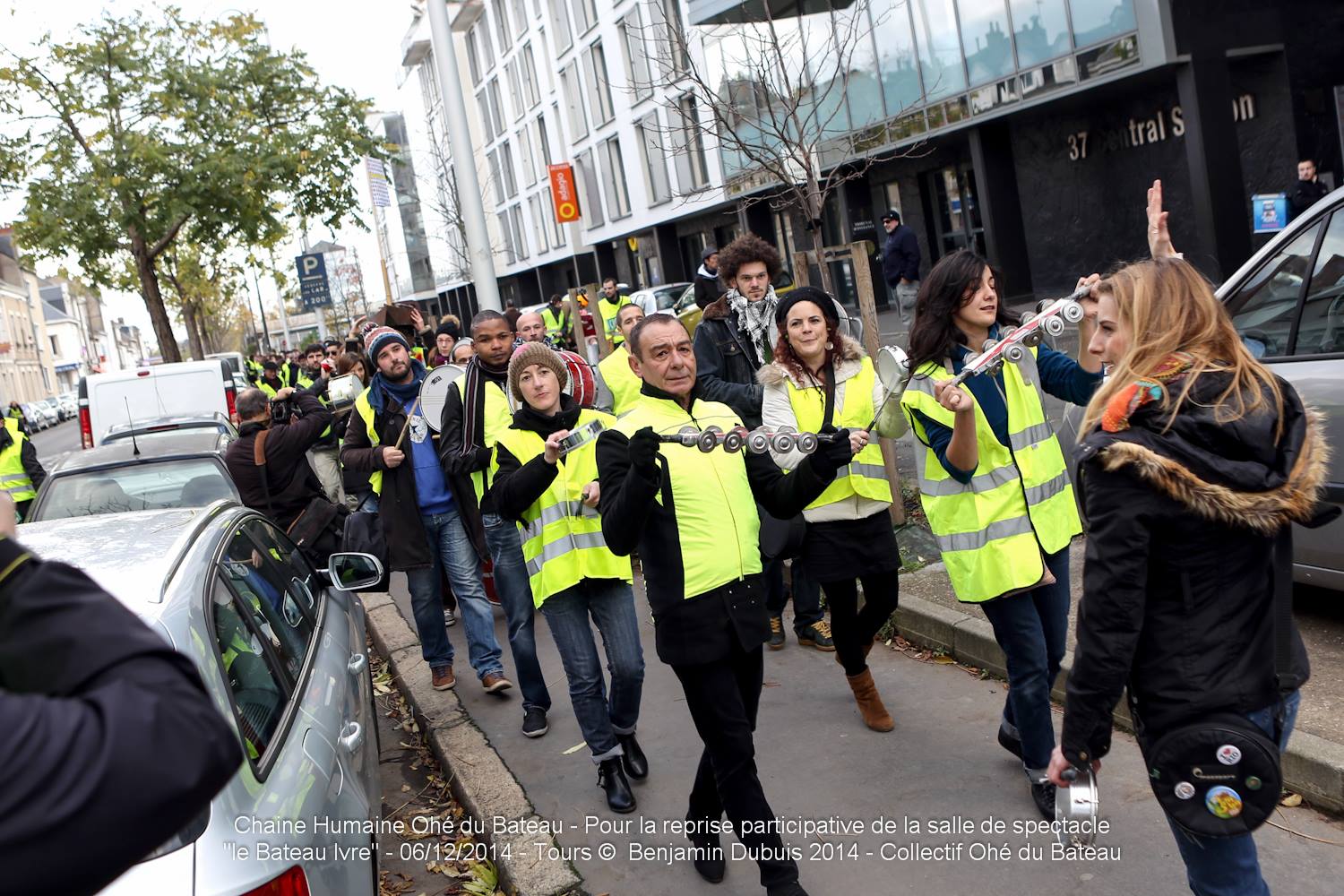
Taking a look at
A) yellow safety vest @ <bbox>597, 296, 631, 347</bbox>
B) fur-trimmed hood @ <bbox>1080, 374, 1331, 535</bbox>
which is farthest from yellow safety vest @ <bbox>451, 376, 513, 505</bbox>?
yellow safety vest @ <bbox>597, 296, 631, 347</bbox>

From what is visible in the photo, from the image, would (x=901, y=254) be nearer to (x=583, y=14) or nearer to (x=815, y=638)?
(x=815, y=638)

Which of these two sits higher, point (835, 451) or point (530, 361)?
point (530, 361)

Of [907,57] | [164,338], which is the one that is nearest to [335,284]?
[164,338]

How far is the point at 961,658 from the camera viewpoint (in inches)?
222

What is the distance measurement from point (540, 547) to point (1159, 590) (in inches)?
116

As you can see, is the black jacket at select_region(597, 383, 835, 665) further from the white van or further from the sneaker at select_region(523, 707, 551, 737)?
the white van

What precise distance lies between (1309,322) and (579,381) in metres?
3.15

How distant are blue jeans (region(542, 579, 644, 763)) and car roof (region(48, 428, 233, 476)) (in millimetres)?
3663

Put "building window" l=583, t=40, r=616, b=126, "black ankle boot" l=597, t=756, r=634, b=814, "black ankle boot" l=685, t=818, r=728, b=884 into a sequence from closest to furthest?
1. "black ankle boot" l=685, t=818, r=728, b=884
2. "black ankle boot" l=597, t=756, r=634, b=814
3. "building window" l=583, t=40, r=616, b=126

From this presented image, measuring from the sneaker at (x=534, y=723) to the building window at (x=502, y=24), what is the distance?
4422 centimetres

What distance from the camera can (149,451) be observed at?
300 inches

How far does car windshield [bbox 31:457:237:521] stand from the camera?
6.92m

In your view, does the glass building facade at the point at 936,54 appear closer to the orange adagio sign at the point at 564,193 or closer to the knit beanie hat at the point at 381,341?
the orange adagio sign at the point at 564,193

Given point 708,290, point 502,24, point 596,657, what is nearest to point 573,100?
point 502,24
